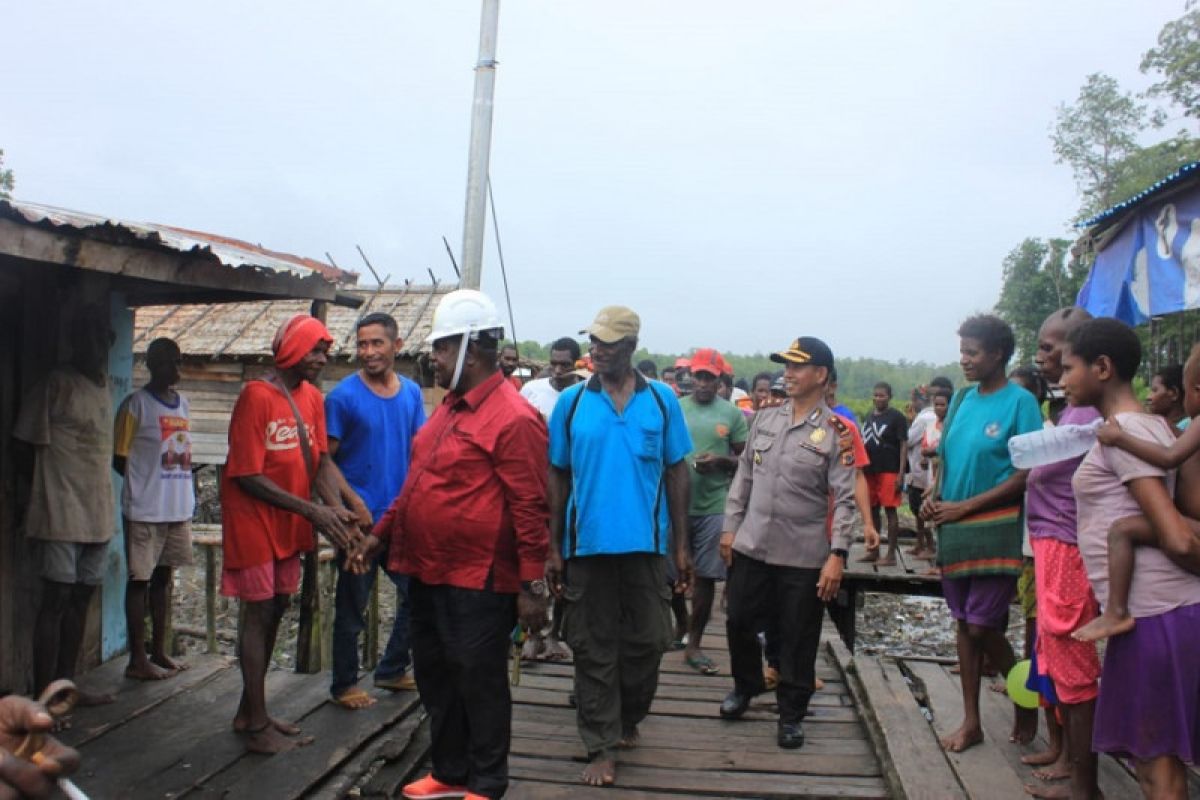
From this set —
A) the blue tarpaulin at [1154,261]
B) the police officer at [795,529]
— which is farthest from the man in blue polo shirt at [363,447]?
the blue tarpaulin at [1154,261]

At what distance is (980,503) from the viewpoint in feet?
13.5

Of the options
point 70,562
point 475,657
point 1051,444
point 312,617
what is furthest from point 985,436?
point 70,562

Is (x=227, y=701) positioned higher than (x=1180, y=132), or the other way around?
(x=1180, y=132)

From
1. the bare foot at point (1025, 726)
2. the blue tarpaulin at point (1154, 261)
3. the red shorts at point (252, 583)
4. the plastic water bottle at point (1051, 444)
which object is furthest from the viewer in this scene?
the blue tarpaulin at point (1154, 261)

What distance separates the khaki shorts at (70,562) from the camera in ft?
14.7

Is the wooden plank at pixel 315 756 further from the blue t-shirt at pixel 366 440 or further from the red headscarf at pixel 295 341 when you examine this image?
the red headscarf at pixel 295 341

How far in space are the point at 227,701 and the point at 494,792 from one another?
207 cm

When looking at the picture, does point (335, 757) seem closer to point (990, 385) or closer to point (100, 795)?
point (100, 795)

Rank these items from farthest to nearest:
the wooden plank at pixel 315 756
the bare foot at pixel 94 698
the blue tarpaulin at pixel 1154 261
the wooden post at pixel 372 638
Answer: the wooden post at pixel 372 638 < the blue tarpaulin at pixel 1154 261 < the bare foot at pixel 94 698 < the wooden plank at pixel 315 756

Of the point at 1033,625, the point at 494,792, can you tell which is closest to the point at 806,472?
the point at 1033,625

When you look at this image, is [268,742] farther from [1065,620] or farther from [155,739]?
[1065,620]

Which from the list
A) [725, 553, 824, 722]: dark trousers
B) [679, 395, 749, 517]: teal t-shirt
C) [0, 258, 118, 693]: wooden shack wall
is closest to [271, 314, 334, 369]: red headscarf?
[0, 258, 118, 693]: wooden shack wall

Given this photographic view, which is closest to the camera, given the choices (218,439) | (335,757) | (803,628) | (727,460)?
(335,757)

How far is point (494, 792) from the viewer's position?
3.66m
